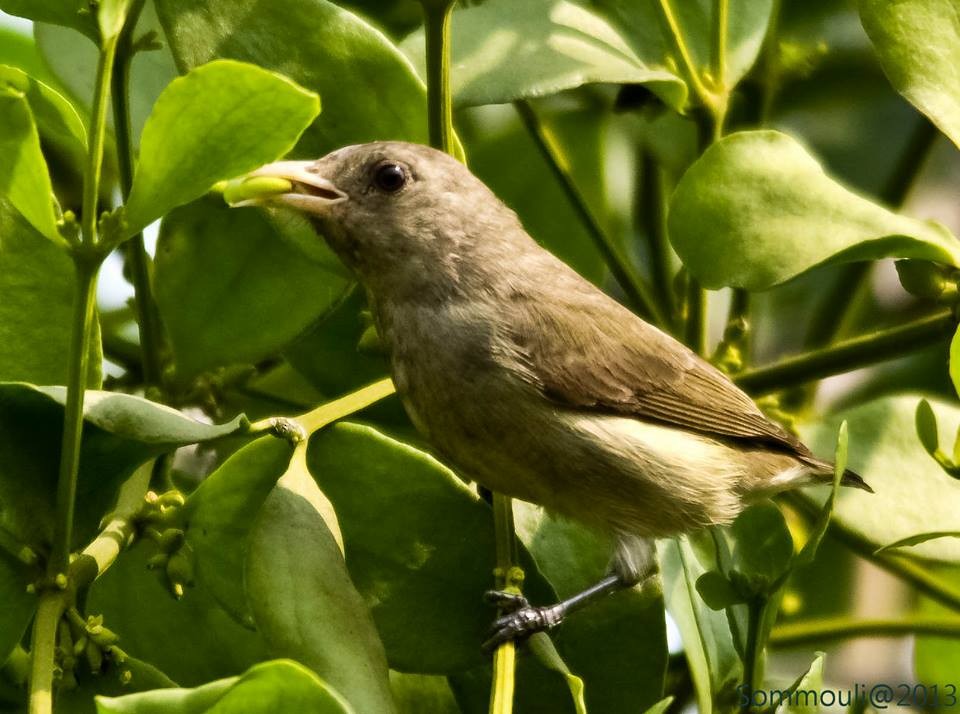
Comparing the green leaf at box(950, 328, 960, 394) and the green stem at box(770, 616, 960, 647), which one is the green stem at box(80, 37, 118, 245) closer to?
the green leaf at box(950, 328, 960, 394)

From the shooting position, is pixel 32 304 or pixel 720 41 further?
pixel 720 41

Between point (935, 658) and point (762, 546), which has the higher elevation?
point (762, 546)

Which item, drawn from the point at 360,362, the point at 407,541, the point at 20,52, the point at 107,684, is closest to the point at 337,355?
the point at 360,362

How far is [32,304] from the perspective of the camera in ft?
6.33

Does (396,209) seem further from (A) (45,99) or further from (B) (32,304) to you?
(A) (45,99)

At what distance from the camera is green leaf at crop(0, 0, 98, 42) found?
6.23 ft

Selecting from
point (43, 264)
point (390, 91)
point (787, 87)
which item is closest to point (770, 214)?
point (390, 91)

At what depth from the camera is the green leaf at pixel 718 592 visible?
1934 mm

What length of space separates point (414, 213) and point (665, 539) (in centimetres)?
74

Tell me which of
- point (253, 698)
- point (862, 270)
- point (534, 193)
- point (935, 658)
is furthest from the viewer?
point (862, 270)

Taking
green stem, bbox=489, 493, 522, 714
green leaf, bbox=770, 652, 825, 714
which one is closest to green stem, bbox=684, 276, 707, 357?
green stem, bbox=489, 493, 522, 714

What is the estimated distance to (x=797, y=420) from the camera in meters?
2.68

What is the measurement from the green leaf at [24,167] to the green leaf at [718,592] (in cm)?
92

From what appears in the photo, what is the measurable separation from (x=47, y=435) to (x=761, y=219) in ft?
3.21
